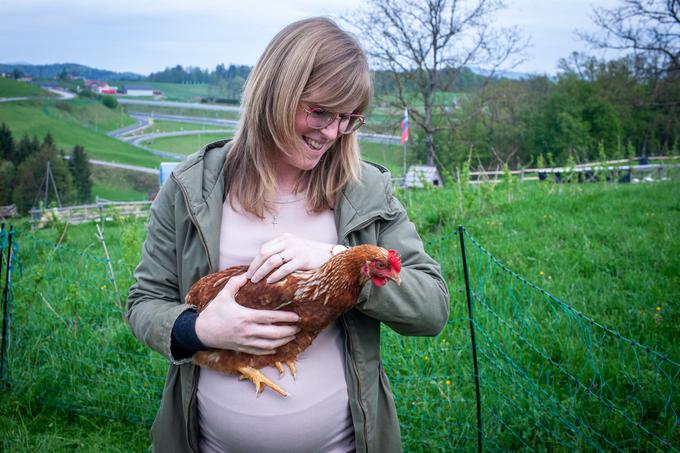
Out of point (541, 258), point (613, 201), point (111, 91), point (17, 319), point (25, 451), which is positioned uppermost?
point (111, 91)

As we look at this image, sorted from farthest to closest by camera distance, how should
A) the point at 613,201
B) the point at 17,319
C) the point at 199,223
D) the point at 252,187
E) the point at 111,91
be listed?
1. the point at 111,91
2. the point at 613,201
3. the point at 17,319
4. the point at 252,187
5. the point at 199,223

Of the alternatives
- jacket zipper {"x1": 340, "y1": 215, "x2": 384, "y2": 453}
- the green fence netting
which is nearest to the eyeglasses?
jacket zipper {"x1": 340, "y1": 215, "x2": 384, "y2": 453}

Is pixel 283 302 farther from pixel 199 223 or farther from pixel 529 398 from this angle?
pixel 529 398

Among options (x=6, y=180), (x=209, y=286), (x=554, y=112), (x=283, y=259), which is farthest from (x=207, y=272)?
(x=554, y=112)

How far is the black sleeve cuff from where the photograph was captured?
151 cm

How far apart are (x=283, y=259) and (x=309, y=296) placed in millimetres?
150

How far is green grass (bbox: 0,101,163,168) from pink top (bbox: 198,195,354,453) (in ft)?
20.3

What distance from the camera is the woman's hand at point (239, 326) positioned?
1431 mm

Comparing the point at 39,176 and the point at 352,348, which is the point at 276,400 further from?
the point at 39,176

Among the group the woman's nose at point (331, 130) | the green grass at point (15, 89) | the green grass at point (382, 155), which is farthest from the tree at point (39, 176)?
the woman's nose at point (331, 130)

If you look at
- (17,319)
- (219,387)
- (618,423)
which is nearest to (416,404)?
(618,423)

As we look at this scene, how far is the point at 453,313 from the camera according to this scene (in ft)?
12.9

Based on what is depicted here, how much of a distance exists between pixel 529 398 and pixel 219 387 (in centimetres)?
208

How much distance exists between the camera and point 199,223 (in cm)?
163
